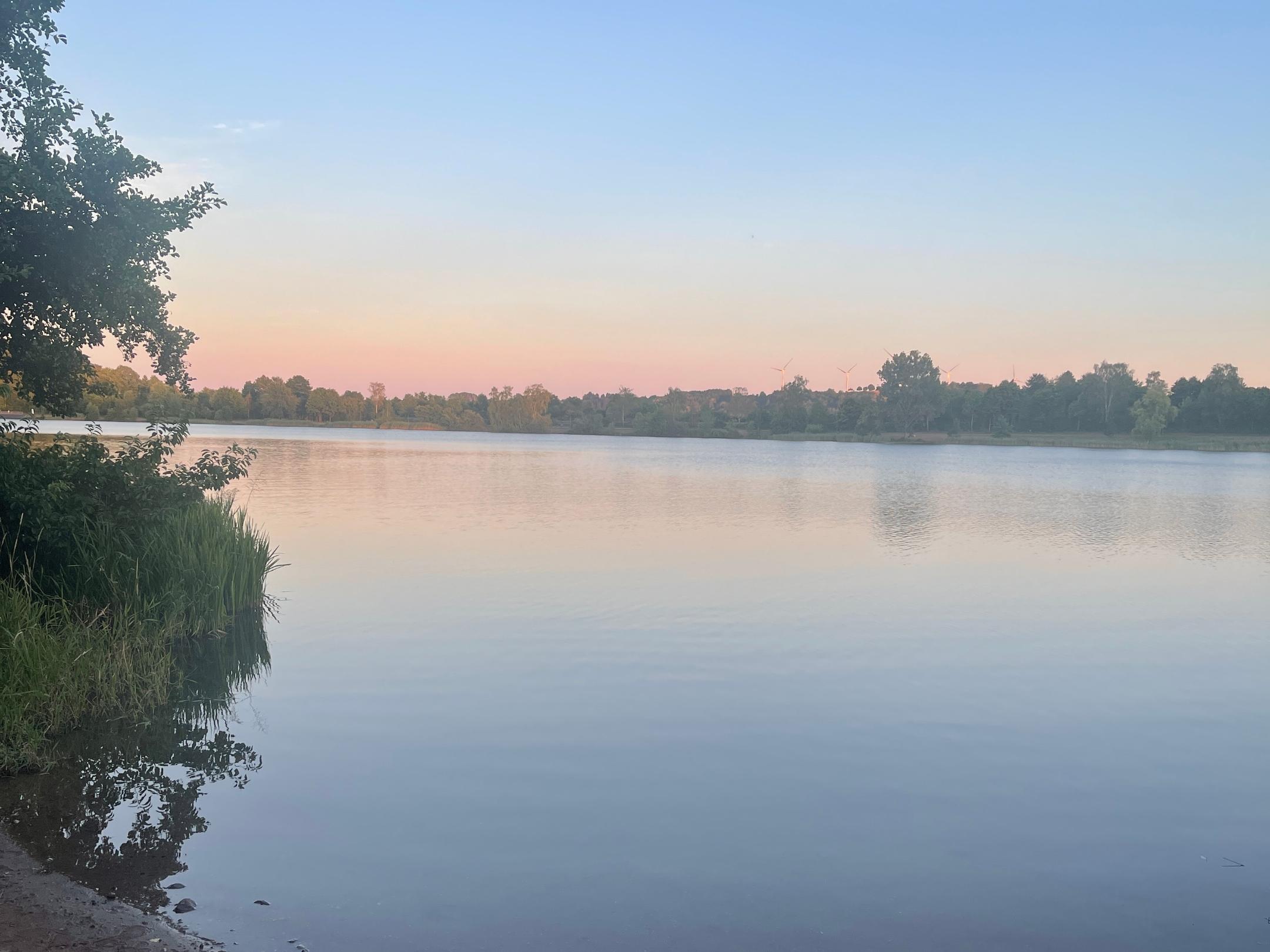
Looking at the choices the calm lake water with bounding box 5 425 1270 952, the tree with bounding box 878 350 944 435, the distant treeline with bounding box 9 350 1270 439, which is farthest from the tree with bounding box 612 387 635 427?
the calm lake water with bounding box 5 425 1270 952

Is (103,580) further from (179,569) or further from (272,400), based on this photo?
(272,400)

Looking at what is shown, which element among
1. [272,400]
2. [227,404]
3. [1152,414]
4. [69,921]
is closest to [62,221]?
[69,921]

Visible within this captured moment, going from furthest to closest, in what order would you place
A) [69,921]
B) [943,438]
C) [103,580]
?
[943,438] < [103,580] < [69,921]

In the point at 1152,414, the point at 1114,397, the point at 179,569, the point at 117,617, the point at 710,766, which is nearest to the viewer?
the point at 710,766

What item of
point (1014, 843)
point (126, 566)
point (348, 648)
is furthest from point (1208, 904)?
point (126, 566)

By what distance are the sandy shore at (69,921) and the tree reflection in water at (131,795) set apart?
172mm

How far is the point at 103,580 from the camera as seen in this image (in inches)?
399

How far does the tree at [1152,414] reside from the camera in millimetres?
114375

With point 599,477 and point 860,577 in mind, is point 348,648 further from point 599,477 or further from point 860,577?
point 599,477

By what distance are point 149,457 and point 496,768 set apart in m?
6.46

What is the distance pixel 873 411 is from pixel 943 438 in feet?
37.1

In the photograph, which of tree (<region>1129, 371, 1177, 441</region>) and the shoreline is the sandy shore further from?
tree (<region>1129, 371, 1177, 441</region>)

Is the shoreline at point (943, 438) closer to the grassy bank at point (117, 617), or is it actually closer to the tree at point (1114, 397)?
the tree at point (1114, 397)

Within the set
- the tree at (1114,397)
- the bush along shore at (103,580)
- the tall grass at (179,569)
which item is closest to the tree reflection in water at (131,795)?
the bush along shore at (103,580)
